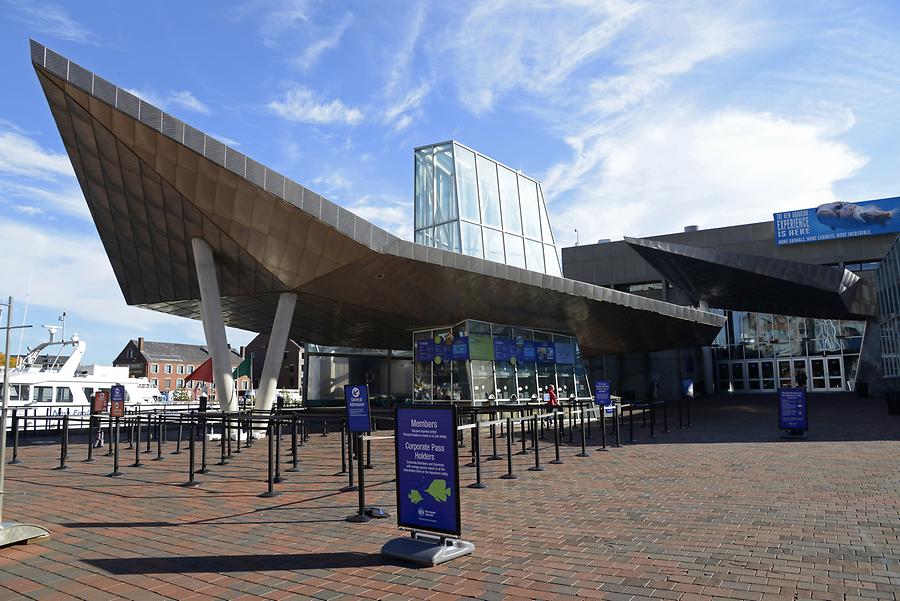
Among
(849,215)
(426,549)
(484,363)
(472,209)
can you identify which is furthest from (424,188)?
(849,215)

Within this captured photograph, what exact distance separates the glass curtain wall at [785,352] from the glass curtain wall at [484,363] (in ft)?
82.2

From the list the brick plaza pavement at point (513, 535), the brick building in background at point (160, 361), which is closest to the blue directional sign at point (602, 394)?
the brick plaza pavement at point (513, 535)

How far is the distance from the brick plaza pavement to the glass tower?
16.3m

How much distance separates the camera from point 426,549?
5.74 m

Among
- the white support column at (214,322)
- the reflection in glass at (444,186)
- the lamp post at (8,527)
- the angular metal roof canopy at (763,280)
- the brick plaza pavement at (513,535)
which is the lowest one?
the brick plaza pavement at (513,535)

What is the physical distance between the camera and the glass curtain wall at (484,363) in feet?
84.6

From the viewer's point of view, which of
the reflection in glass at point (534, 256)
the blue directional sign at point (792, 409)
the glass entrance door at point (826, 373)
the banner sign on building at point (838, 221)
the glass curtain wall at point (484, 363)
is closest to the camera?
the blue directional sign at point (792, 409)

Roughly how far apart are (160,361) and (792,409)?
95.1 meters

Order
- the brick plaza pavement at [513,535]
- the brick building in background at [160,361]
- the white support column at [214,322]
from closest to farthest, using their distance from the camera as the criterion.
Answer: the brick plaza pavement at [513,535]
the white support column at [214,322]
the brick building in background at [160,361]

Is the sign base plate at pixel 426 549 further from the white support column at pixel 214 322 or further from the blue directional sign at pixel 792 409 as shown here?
the white support column at pixel 214 322

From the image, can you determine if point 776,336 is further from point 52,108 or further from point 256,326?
point 52,108

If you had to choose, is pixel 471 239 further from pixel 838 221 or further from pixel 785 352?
pixel 838 221

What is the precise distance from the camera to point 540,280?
2203 centimetres

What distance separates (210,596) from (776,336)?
51.5 metres
